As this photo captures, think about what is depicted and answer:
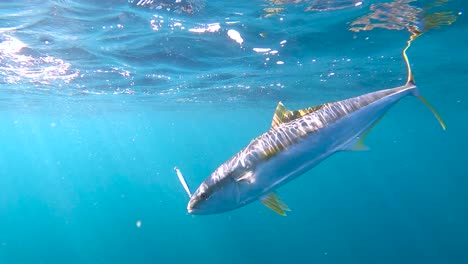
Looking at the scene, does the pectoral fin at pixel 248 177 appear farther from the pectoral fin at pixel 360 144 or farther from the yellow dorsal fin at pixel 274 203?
the pectoral fin at pixel 360 144

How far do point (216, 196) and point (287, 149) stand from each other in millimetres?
797

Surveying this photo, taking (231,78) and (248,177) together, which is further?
(231,78)

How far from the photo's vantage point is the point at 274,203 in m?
3.25

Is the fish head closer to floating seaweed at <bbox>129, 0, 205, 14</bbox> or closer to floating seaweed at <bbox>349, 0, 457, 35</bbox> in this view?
floating seaweed at <bbox>129, 0, 205, 14</bbox>

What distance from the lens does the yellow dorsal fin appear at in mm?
3213

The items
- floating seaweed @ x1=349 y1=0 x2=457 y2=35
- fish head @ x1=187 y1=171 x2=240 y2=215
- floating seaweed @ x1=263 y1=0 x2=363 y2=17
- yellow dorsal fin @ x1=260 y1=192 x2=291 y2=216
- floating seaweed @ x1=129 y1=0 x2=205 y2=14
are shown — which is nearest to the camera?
fish head @ x1=187 y1=171 x2=240 y2=215

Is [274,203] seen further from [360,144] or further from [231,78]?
[231,78]

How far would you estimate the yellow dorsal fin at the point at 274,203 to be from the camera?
10.5 ft

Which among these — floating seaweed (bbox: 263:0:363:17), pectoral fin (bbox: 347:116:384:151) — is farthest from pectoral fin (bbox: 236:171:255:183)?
floating seaweed (bbox: 263:0:363:17)

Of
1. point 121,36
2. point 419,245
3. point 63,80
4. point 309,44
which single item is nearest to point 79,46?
point 121,36

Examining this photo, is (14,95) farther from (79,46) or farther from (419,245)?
(419,245)

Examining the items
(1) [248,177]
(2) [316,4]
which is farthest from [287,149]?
(2) [316,4]

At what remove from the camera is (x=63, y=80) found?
21844mm

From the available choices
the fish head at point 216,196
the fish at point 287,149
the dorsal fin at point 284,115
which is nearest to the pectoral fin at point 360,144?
the fish at point 287,149
